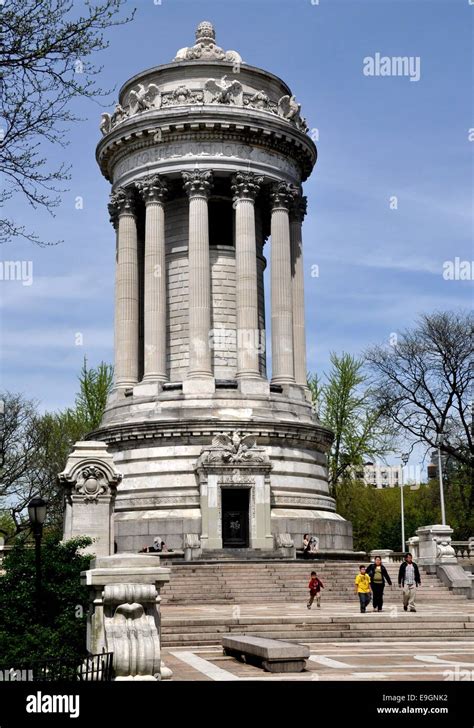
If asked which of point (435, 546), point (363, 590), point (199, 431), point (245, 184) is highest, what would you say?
point (245, 184)

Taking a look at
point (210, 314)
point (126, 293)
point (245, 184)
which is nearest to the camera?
point (210, 314)

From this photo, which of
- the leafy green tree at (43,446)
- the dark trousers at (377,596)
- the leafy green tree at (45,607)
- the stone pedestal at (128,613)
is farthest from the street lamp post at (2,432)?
the stone pedestal at (128,613)

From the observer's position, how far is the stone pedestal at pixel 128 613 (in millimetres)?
13656

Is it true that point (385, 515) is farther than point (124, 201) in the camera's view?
Yes

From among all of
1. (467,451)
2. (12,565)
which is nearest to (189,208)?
(467,451)

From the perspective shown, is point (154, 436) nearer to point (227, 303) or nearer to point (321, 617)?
point (227, 303)

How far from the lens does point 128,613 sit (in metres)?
14.1

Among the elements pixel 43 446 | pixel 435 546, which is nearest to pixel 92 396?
pixel 43 446

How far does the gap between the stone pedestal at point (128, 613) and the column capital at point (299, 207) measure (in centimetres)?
4478

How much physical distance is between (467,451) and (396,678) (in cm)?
4829

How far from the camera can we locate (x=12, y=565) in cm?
2084

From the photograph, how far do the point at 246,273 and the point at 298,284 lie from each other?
235 inches

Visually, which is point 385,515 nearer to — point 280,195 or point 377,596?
point 280,195

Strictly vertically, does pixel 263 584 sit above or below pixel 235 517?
below
